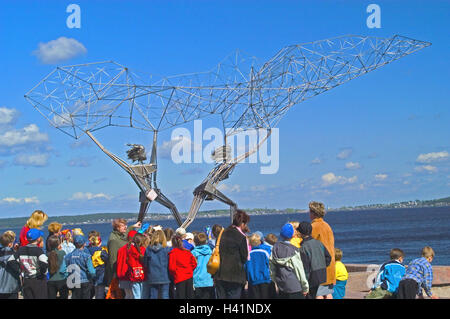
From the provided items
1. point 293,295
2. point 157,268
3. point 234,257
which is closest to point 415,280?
point 293,295

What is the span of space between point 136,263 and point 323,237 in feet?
11.4

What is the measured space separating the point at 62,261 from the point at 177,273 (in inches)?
93.3

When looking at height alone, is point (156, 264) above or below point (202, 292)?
above

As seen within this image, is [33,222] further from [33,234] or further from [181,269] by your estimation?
[181,269]

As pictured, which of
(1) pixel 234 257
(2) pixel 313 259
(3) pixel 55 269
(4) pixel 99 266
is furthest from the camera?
(4) pixel 99 266

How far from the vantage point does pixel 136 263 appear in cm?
1087

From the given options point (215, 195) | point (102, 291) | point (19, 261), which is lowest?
point (102, 291)

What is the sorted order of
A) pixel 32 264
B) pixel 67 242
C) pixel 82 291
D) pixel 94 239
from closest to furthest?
1. pixel 32 264
2. pixel 82 291
3. pixel 94 239
4. pixel 67 242

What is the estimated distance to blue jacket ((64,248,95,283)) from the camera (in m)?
11.6

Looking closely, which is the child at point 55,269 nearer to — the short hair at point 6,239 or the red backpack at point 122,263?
the short hair at point 6,239
